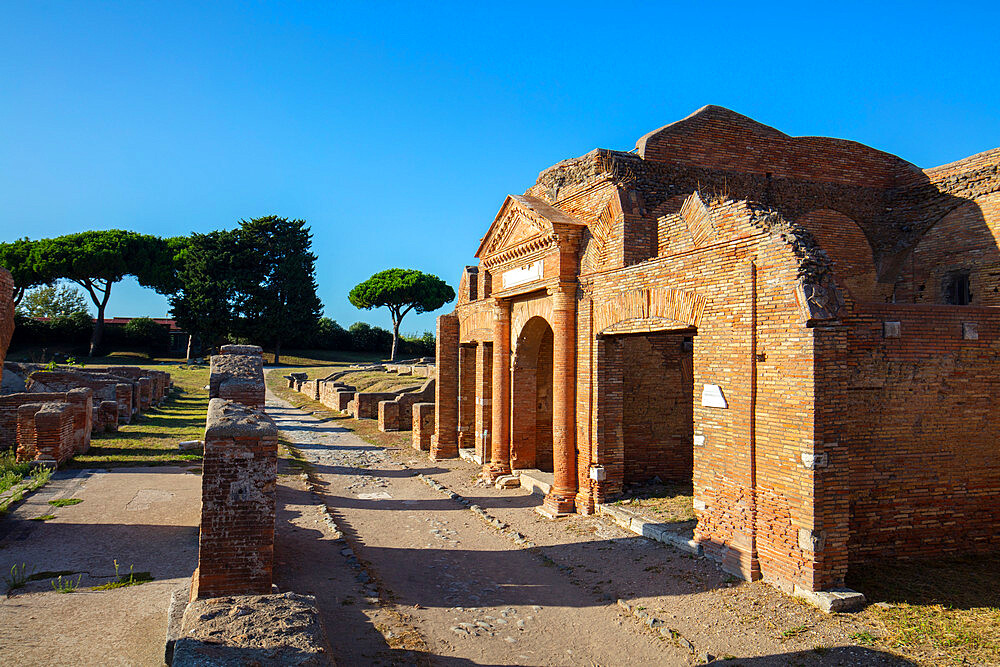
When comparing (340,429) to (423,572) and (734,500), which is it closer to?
(423,572)

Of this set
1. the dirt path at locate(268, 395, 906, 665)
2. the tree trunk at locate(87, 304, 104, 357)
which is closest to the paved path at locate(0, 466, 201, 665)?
the dirt path at locate(268, 395, 906, 665)

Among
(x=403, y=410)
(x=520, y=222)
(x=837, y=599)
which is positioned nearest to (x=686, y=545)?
(x=837, y=599)

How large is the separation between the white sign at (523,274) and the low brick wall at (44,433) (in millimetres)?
9921

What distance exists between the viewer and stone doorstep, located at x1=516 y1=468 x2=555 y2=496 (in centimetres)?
1282

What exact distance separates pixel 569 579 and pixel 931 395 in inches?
206

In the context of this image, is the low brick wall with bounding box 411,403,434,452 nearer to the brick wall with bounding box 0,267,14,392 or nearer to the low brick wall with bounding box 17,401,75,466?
the low brick wall with bounding box 17,401,75,466

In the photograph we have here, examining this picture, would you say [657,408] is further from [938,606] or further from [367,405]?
[367,405]

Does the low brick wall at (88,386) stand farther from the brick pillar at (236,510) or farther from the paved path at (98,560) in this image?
the brick pillar at (236,510)

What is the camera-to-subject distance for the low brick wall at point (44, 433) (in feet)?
42.8

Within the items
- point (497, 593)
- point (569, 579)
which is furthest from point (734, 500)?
point (497, 593)

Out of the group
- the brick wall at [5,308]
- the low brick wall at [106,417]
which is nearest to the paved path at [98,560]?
the brick wall at [5,308]

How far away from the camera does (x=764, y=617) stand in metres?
6.70

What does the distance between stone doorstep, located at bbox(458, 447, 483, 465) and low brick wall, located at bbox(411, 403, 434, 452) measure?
4.76ft

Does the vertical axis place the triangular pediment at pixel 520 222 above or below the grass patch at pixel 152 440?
Answer: above
